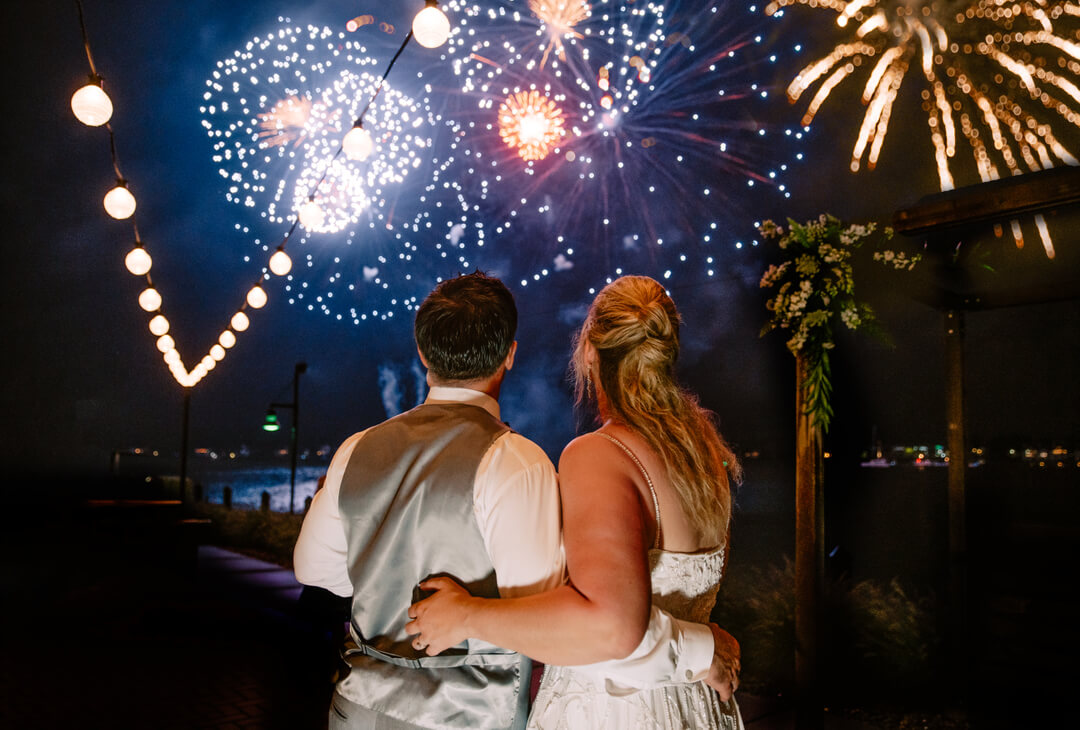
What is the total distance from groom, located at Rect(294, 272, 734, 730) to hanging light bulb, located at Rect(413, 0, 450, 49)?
3.11 meters

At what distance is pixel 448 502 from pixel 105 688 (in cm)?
530

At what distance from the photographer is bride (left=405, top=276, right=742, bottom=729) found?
1.31 meters

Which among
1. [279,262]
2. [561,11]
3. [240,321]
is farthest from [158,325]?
[561,11]

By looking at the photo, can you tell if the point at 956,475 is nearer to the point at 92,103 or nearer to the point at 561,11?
the point at 561,11

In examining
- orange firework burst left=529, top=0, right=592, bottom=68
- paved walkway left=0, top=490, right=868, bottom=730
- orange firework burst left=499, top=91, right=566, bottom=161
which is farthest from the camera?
orange firework burst left=499, top=91, right=566, bottom=161

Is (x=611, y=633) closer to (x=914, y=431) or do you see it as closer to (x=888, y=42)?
(x=888, y=42)

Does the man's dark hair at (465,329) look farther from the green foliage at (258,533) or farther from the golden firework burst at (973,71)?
the green foliage at (258,533)

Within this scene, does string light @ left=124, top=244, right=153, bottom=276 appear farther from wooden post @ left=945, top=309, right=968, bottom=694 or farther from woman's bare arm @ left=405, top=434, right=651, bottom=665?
wooden post @ left=945, top=309, right=968, bottom=694

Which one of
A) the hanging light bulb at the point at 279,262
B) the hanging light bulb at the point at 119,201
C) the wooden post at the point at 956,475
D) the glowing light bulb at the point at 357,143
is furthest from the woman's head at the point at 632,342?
the hanging light bulb at the point at 279,262

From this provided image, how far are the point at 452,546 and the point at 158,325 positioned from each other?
447 inches

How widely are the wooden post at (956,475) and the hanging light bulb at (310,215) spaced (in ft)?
20.6

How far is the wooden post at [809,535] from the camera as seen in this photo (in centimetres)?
416

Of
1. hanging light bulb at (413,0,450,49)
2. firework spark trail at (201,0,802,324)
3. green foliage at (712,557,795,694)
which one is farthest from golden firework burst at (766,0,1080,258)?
green foliage at (712,557,795,694)

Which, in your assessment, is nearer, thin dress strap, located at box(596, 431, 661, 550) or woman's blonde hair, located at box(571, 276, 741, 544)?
thin dress strap, located at box(596, 431, 661, 550)
